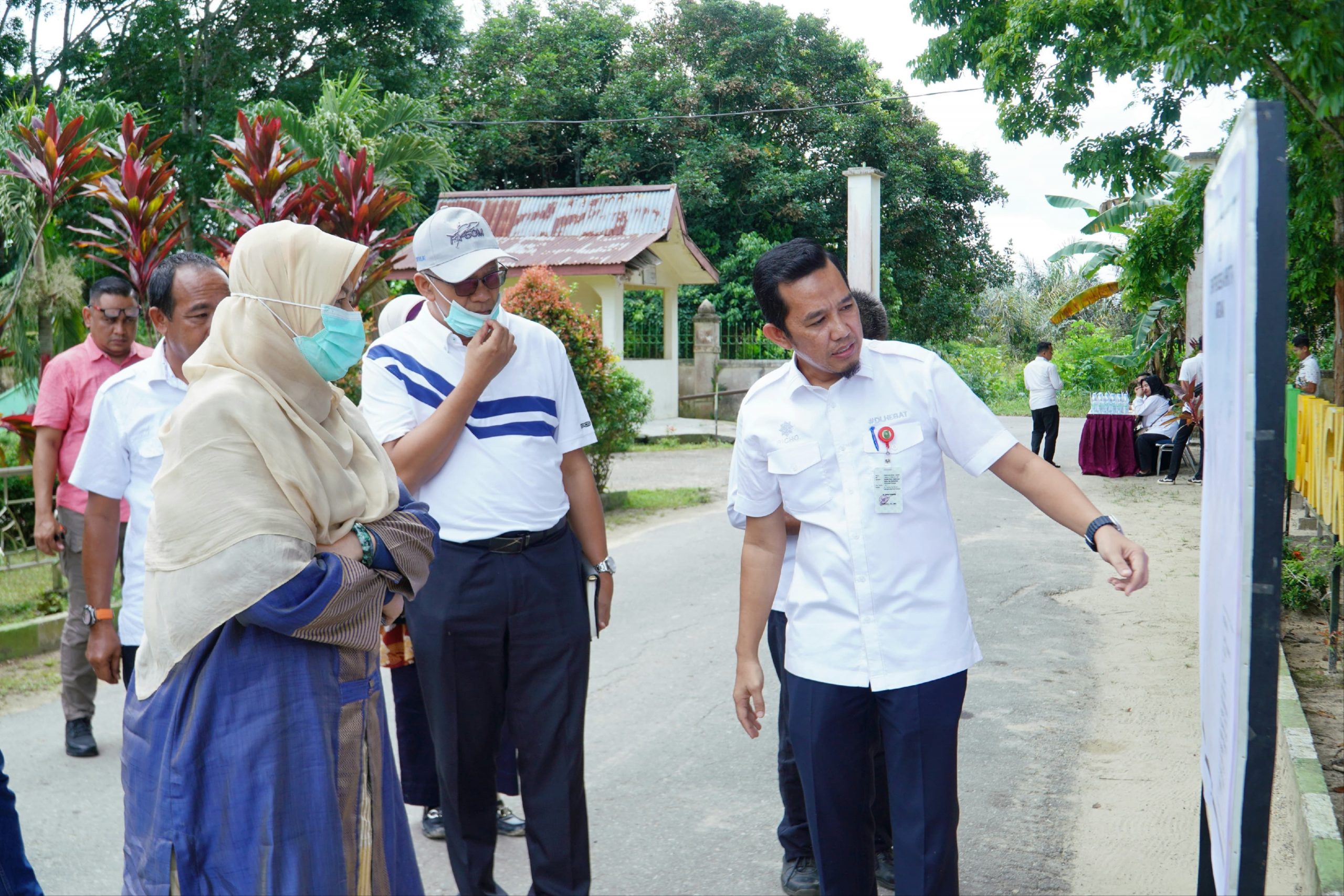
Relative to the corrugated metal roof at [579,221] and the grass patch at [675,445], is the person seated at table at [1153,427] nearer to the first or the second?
the grass patch at [675,445]

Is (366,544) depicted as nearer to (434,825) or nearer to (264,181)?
(434,825)

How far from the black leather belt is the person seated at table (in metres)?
12.7

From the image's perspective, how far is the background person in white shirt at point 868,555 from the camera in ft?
8.46

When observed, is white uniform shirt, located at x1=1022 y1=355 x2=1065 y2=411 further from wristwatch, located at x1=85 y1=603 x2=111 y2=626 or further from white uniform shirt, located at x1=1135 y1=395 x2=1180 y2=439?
wristwatch, located at x1=85 y1=603 x2=111 y2=626

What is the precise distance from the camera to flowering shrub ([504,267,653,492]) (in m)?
10.2

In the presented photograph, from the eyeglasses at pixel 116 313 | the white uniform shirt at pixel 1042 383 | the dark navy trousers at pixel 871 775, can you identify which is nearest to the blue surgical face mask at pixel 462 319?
the dark navy trousers at pixel 871 775

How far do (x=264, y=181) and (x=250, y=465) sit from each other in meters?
4.97

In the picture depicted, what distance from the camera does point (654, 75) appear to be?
2819 centimetres

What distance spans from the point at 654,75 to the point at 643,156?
1.99 meters

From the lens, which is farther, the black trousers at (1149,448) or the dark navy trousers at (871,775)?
the black trousers at (1149,448)

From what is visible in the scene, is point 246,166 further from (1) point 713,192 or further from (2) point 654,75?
(2) point 654,75

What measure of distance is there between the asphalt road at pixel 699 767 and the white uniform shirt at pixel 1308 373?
18.0 feet

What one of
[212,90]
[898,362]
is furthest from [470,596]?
[212,90]

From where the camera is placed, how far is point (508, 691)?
3.26m
